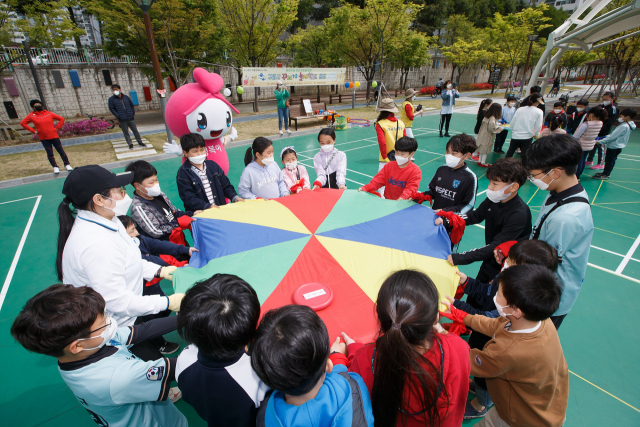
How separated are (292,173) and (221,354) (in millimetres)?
3268

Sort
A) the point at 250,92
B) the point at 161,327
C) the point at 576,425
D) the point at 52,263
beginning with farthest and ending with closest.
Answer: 1. the point at 250,92
2. the point at 52,263
3. the point at 576,425
4. the point at 161,327

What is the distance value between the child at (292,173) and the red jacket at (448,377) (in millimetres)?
2846

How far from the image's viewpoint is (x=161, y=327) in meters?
1.95

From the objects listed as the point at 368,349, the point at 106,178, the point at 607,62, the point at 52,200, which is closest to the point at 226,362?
the point at 368,349

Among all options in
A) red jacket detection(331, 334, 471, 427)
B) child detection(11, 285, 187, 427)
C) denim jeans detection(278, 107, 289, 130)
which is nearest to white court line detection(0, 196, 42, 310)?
child detection(11, 285, 187, 427)

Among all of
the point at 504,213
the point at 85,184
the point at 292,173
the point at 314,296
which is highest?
the point at 85,184

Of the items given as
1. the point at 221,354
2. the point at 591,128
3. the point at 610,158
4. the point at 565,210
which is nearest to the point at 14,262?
the point at 221,354

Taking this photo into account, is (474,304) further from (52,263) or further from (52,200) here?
(52,200)

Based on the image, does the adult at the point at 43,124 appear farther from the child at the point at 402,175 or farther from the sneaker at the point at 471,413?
the sneaker at the point at 471,413

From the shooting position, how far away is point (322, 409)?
1172 mm

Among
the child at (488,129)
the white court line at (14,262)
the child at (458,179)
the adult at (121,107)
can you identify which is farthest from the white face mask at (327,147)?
the adult at (121,107)

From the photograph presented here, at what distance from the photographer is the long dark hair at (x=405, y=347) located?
122 cm

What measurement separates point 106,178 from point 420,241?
2.54 meters

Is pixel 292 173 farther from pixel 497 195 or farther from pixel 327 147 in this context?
pixel 497 195
